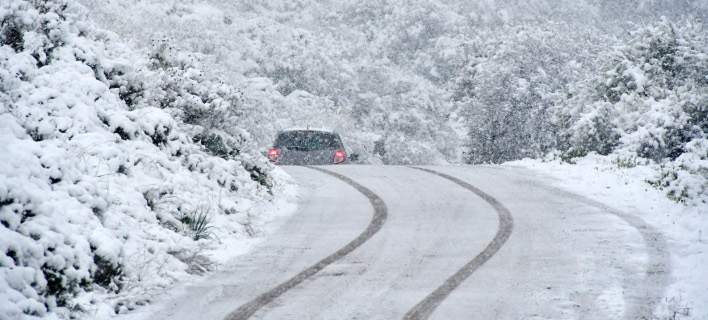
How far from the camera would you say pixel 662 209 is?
1134cm

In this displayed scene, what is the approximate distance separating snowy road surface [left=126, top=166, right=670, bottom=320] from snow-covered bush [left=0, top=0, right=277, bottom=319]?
0.79 m

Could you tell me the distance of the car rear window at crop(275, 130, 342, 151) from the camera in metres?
19.0

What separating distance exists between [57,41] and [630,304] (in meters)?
8.37

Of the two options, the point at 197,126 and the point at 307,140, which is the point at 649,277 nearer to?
the point at 197,126

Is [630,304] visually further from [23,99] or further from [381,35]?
[381,35]

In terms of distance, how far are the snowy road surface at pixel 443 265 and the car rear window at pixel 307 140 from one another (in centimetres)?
602

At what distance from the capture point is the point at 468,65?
159 feet

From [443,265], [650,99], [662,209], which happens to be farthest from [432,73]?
[443,265]

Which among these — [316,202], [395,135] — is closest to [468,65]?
[395,135]

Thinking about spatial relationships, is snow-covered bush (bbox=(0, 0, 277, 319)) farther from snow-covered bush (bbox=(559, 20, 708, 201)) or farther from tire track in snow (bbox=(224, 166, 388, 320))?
snow-covered bush (bbox=(559, 20, 708, 201))

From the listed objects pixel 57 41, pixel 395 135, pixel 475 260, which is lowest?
pixel 395 135

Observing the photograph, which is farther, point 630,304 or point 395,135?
point 395,135

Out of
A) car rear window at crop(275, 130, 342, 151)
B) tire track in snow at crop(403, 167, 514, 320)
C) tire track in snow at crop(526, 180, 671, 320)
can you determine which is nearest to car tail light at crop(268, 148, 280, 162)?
car rear window at crop(275, 130, 342, 151)

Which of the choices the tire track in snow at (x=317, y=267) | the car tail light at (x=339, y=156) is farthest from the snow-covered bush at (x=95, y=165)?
the car tail light at (x=339, y=156)
